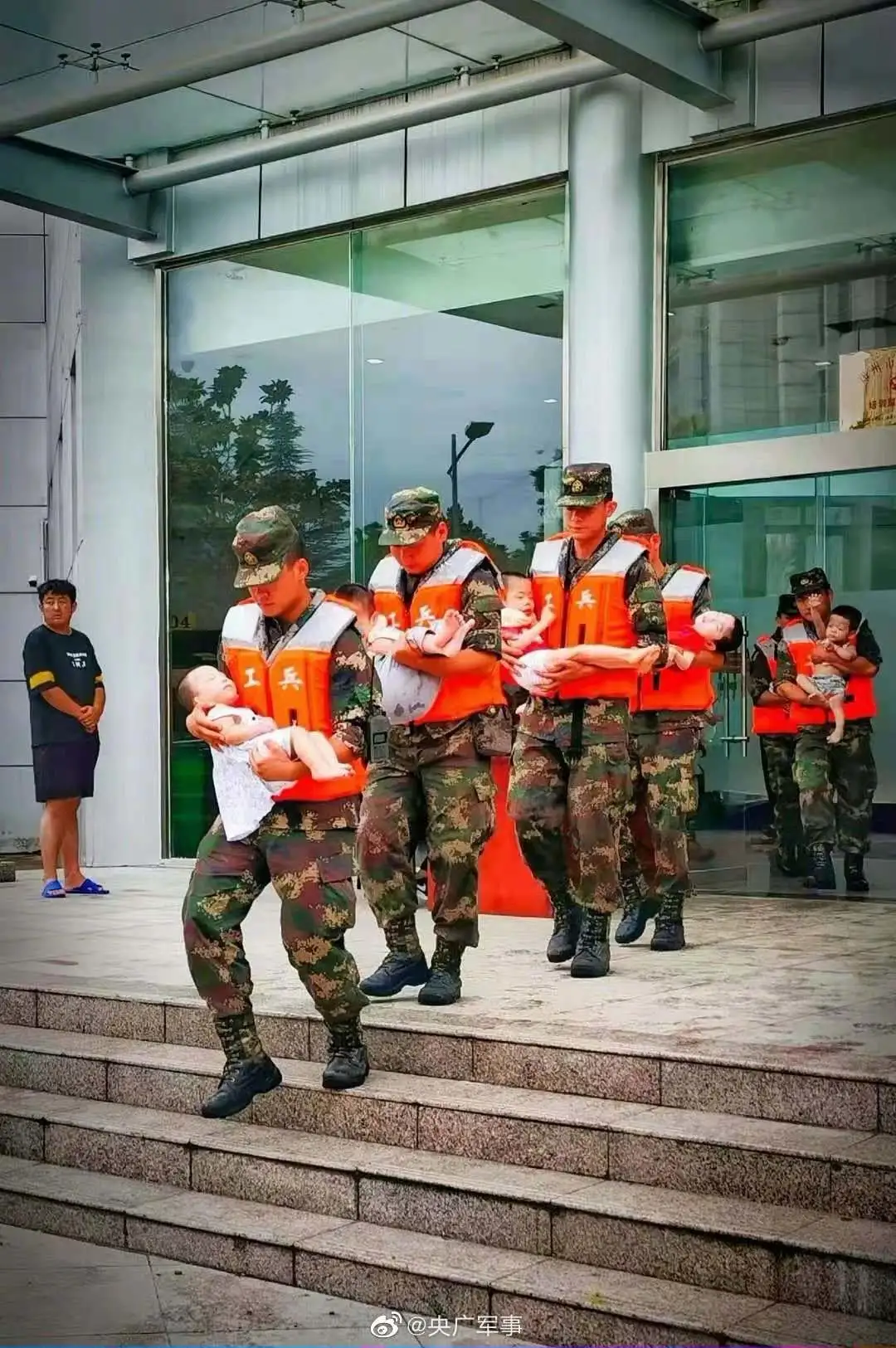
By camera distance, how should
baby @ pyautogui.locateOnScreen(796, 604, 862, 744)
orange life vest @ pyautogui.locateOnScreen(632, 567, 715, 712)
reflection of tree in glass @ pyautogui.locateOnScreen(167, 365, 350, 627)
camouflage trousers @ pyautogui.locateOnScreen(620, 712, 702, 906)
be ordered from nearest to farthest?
camouflage trousers @ pyautogui.locateOnScreen(620, 712, 702, 906), orange life vest @ pyautogui.locateOnScreen(632, 567, 715, 712), baby @ pyautogui.locateOnScreen(796, 604, 862, 744), reflection of tree in glass @ pyautogui.locateOnScreen(167, 365, 350, 627)

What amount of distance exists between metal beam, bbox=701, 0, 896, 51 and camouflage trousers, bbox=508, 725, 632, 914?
448cm

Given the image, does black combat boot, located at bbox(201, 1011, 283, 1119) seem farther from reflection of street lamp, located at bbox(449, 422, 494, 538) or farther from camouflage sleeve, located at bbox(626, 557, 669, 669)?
reflection of street lamp, located at bbox(449, 422, 494, 538)

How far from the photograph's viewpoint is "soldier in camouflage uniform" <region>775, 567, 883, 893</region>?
33.9 feet

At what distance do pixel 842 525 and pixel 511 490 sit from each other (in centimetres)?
219

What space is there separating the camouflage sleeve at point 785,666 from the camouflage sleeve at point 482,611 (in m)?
4.12

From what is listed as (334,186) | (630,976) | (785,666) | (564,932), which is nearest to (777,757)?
(785,666)

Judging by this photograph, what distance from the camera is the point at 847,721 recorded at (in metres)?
10.4

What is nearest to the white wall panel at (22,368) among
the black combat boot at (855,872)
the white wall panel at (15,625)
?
the white wall panel at (15,625)

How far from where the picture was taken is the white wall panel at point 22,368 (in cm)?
1909

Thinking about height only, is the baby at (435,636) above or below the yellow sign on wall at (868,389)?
below

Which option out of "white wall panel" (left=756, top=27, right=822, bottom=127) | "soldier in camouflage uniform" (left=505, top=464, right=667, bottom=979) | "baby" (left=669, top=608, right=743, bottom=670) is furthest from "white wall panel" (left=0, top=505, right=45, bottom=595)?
"soldier in camouflage uniform" (left=505, top=464, right=667, bottom=979)

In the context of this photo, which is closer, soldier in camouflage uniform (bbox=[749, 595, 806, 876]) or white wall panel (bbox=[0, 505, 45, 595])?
soldier in camouflage uniform (bbox=[749, 595, 806, 876])

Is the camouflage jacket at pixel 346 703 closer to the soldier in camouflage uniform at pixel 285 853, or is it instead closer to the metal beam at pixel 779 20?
the soldier in camouflage uniform at pixel 285 853

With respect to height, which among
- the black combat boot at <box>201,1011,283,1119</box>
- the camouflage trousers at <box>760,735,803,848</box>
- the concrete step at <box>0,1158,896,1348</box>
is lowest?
the concrete step at <box>0,1158,896,1348</box>
